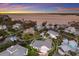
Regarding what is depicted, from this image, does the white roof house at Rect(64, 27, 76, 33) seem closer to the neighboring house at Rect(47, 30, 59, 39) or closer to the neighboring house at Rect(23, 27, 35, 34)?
the neighboring house at Rect(47, 30, 59, 39)

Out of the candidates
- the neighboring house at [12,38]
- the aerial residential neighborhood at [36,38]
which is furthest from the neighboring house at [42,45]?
the neighboring house at [12,38]

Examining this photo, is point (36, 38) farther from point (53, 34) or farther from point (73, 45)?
point (73, 45)

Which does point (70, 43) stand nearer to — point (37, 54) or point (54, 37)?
point (54, 37)

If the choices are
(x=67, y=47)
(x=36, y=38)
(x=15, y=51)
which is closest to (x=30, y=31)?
(x=36, y=38)

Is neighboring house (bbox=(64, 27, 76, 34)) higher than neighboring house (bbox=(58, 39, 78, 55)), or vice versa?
neighboring house (bbox=(64, 27, 76, 34))

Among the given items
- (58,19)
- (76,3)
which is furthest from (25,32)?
(76,3)

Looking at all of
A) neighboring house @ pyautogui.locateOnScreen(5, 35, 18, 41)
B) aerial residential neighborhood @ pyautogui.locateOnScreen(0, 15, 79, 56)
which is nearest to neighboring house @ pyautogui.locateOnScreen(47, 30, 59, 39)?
aerial residential neighborhood @ pyautogui.locateOnScreen(0, 15, 79, 56)
